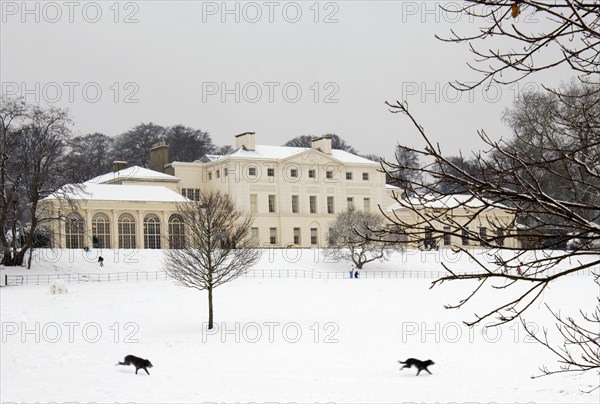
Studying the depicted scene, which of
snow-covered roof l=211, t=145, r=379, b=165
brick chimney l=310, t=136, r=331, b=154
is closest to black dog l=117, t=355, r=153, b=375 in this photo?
snow-covered roof l=211, t=145, r=379, b=165

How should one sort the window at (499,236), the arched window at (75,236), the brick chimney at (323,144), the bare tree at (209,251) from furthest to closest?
the brick chimney at (323,144), the arched window at (75,236), the bare tree at (209,251), the window at (499,236)

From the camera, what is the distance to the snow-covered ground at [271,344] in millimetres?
20281

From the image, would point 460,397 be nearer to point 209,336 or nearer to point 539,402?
point 539,402

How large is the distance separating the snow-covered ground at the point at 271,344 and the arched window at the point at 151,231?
36.6 ft

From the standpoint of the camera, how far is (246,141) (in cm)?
7006

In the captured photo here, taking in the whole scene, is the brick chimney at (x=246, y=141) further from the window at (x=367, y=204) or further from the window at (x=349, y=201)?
the window at (x=367, y=204)

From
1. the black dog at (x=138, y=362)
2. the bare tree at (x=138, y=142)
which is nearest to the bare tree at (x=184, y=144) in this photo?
the bare tree at (x=138, y=142)

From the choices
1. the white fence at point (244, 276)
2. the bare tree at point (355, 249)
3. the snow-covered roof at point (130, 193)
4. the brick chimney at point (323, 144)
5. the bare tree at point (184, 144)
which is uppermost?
the bare tree at point (184, 144)

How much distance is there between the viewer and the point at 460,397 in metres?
18.9

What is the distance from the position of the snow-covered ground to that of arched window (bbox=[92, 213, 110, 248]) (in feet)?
31.6

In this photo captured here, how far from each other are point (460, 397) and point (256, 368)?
23.9 ft

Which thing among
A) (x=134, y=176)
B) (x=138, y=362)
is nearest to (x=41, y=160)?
(x=134, y=176)

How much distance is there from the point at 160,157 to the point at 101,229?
17.5m

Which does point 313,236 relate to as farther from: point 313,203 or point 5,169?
point 5,169
